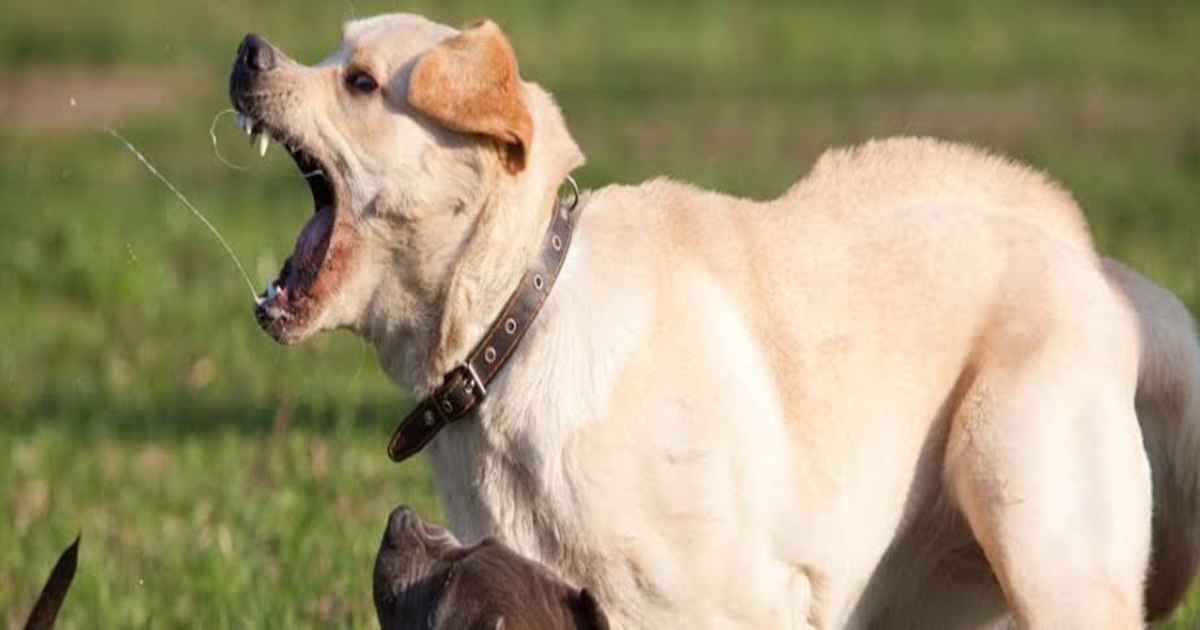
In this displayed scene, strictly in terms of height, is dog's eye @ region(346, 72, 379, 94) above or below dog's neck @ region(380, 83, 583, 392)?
above

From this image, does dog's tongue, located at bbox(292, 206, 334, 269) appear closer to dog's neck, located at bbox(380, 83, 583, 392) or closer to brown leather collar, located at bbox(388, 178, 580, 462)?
dog's neck, located at bbox(380, 83, 583, 392)

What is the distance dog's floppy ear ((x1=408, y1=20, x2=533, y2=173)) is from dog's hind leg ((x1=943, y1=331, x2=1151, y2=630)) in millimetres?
1397

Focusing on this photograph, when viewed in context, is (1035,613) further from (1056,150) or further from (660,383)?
(1056,150)

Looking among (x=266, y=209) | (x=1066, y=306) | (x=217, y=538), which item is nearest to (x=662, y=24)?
(x=266, y=209)

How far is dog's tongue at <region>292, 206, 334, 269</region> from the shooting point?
18.1 feet

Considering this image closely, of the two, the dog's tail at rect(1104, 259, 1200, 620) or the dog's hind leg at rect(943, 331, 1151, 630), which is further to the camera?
the dog's tail at rect(1104, 259, 1200, 620)

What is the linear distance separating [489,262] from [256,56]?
29.7 inches

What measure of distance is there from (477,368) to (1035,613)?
1.52 metres

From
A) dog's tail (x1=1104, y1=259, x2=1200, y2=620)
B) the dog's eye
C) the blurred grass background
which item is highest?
the dog's eye

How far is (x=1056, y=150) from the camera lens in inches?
655

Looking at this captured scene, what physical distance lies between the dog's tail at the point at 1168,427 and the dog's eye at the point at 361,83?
214 centimetres

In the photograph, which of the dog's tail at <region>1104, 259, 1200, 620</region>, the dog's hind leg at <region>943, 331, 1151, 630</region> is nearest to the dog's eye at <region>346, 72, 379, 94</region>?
the dog's hind leg at <region>943, 331, 1151, 630</region>

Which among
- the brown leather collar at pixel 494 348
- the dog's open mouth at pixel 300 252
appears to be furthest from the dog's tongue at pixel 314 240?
the brown leather collar at pixel 494 348

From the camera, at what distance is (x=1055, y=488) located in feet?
19.1
